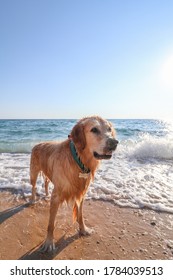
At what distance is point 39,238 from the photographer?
366 centimetres

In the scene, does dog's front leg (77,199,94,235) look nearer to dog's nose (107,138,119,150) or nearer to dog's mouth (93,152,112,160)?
dog's mouth (93,152,112,160)

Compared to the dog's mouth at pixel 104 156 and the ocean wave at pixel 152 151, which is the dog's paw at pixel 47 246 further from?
the ocean wave at pixel 152 151

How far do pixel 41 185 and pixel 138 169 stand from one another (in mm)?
3802

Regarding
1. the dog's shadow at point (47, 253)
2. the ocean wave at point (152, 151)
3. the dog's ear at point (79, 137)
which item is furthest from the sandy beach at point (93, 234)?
the ocean wave at point (152, 151)

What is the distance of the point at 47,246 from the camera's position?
133 inches

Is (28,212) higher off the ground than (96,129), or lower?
lower

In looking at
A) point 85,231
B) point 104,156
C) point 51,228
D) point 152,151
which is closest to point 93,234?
point 85,231

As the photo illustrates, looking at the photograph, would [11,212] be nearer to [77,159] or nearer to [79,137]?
→ [77,159]

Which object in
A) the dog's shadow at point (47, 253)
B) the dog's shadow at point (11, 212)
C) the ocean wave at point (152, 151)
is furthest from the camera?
the ocean wave at point (152, 151)

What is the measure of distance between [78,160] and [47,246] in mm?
1398

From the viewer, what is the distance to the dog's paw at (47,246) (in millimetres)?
3334

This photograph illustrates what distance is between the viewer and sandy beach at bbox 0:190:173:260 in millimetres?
3289
